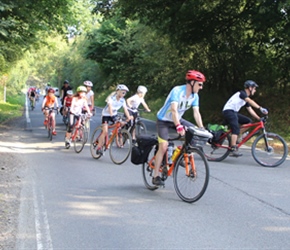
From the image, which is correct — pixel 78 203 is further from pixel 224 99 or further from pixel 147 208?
pixel 224 99

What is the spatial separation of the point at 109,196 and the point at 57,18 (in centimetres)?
1246

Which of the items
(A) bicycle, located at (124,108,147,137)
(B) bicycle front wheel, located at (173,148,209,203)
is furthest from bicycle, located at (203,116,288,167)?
(B) bicycle front wheel, located at (173,148,209,203)

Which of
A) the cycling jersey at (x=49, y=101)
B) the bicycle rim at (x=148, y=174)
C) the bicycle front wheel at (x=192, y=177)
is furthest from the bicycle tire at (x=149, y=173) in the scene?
the cycling jersey at (x=49, y=101)

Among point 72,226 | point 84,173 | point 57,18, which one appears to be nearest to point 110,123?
point 84,173

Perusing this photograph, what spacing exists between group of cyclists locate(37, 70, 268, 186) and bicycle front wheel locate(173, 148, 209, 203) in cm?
34

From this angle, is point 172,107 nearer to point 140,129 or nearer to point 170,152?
point 170,152

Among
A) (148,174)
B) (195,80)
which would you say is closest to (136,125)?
(148,174)

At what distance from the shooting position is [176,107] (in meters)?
6.61

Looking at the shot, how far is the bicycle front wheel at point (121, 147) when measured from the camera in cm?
1014

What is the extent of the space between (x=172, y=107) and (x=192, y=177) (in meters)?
1.10

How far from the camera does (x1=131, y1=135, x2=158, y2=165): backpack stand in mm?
7414

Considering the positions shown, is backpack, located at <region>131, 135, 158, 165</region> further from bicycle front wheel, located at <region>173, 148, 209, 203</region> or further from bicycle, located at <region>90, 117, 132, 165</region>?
bicycle, located at <region>90, 117, 132, 165</region>

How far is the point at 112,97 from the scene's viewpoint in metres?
10.7

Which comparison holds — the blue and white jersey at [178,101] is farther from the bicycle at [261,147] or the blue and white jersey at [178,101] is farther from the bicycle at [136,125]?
the bicycle at [136,125]
